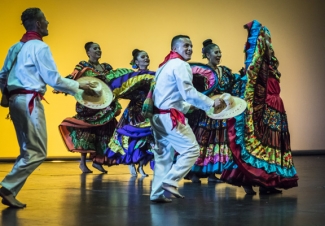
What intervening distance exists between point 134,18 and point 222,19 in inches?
55.5

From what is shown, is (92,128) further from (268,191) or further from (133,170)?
(268,191)

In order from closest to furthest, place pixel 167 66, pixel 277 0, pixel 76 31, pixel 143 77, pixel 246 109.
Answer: pixel 167 66 < pixel 246 109 < pixel 143 77 < pixel 76 31 < pixel 277 0

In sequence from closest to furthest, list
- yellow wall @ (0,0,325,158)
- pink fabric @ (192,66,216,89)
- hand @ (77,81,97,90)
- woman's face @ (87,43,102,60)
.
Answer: hand @ (77,81,97,90), pink fabric @ (192,66,216,89), woman's face @ (87,43,102,60), yellow wall @ (0,0,325,158)

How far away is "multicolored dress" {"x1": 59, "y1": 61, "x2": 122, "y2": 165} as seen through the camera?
777 cm

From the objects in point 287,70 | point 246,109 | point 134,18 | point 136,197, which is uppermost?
point 134,18

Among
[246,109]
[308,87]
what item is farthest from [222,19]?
[246,109]

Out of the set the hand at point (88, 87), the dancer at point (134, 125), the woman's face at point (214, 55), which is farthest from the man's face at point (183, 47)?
the dancer at point (134, 125)

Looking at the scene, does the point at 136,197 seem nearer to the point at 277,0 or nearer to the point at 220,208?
the point at 220,208

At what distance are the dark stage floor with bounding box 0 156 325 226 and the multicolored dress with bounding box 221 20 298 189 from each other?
0.48 ft

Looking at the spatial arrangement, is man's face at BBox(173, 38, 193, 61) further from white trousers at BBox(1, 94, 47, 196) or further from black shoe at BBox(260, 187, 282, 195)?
black shoe at BBox(260, 187, 282, 195)

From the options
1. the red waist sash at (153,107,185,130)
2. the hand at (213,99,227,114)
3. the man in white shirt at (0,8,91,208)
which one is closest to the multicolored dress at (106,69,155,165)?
the red waist sash at (153,107,185,130)

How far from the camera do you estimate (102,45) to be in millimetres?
10273

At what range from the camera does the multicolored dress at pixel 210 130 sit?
6.43 meters

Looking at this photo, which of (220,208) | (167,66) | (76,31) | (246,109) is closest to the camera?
(220,208)
